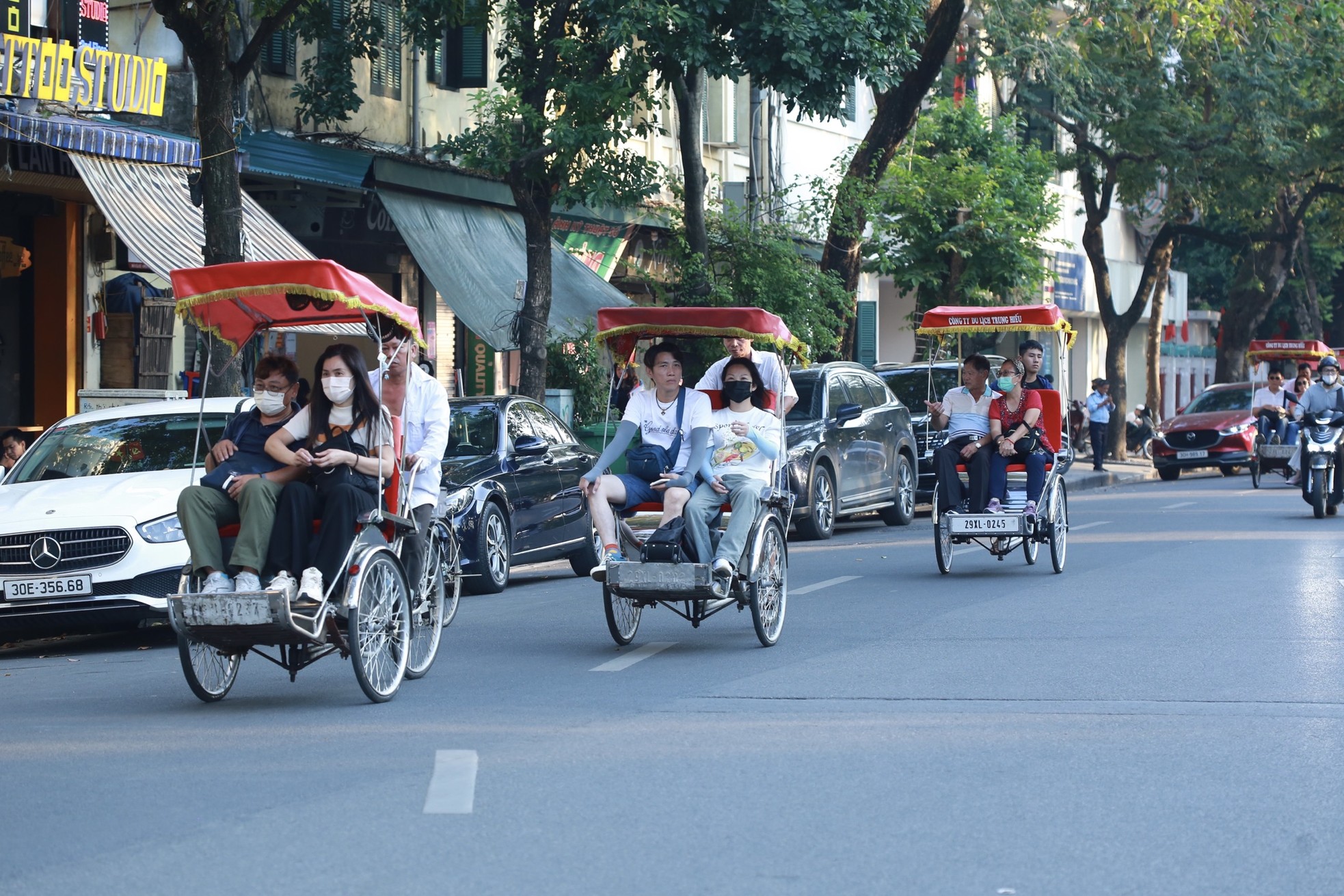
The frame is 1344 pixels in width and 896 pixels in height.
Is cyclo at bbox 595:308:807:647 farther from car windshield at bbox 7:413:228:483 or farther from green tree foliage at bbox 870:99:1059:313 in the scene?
green tree foliage at bbox 870:99:1059:313

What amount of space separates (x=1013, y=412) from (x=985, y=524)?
101 centimetres

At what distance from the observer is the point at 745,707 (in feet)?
28.1

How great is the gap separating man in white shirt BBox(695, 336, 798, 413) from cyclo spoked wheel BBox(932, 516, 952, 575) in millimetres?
3402

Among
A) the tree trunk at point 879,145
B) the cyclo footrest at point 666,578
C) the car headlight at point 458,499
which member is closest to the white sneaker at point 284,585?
the cyclo footrest at point 666,578

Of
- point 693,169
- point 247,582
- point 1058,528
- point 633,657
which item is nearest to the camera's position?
point 247,582

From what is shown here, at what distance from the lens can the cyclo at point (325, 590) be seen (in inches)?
333

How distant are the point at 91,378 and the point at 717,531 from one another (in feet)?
37.8

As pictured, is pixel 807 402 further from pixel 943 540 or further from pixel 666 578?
pixel 666 578

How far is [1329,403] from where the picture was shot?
2181cm

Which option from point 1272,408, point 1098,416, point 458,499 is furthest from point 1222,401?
point 458,499

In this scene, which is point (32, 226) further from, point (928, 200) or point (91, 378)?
point (928, 200)

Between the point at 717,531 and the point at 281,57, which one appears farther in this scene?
the point at 281,57

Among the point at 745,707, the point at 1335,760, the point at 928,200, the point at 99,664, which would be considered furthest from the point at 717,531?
the point at 928,200

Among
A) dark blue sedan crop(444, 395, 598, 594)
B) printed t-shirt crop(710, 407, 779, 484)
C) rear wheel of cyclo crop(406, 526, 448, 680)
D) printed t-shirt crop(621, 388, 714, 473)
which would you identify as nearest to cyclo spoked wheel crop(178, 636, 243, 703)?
rear wheel of cyclo crop(406, 526, 448, 680)
